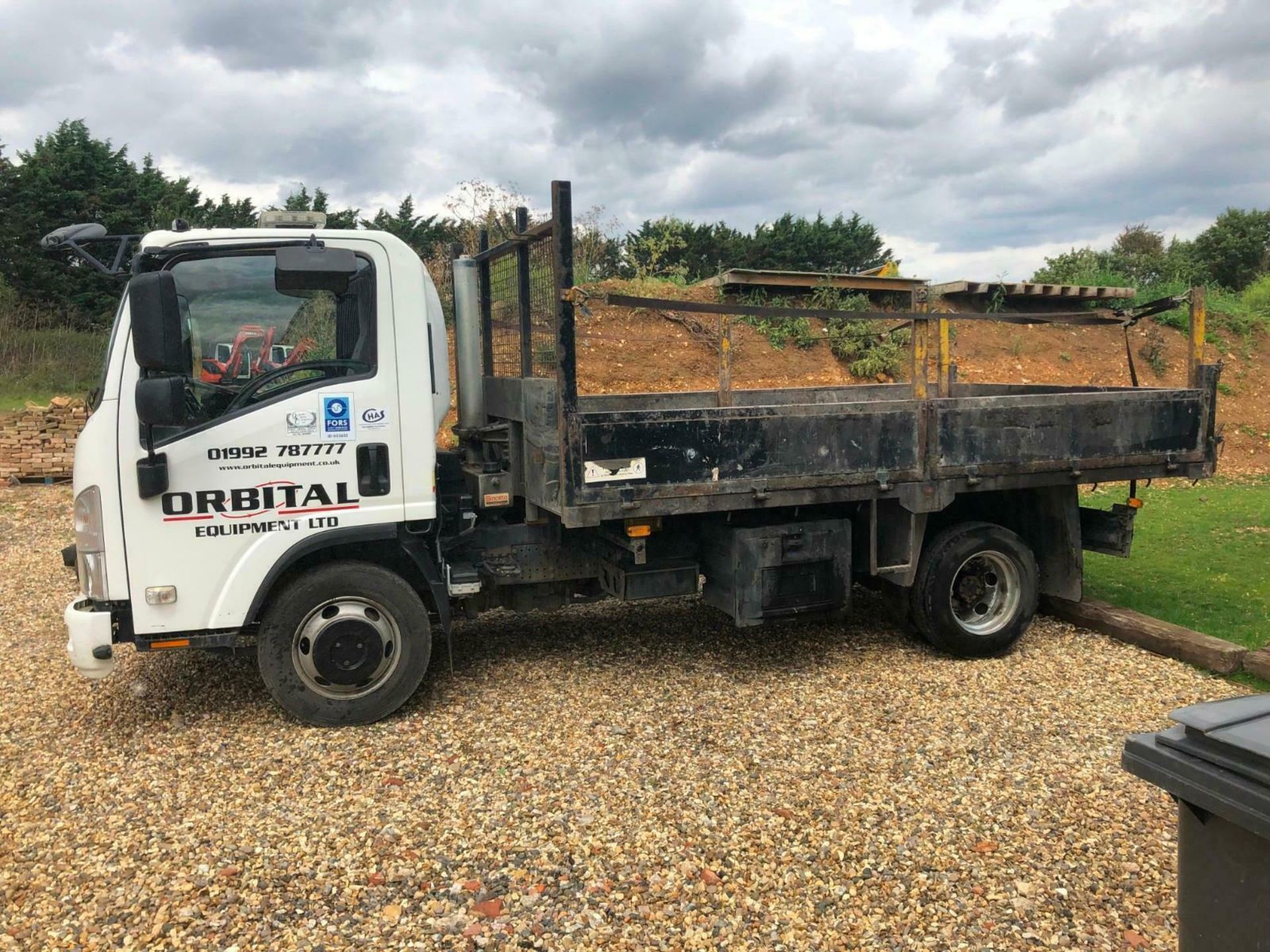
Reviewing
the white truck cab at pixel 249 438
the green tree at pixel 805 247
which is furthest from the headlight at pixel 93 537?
the green tree at pixel 805 247

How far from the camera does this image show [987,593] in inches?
233

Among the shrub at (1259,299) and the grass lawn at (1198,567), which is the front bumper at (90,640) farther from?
the shrub at (1259,299)

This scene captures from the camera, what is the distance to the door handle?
465cm

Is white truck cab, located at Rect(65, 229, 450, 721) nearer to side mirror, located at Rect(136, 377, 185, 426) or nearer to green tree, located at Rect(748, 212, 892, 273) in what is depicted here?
side mirror, located at Rect(136, 377, 185, 426)

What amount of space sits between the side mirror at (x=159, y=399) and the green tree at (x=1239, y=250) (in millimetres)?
38140

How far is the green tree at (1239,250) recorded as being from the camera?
3419 centimetres

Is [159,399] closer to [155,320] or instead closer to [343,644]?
[155,320]

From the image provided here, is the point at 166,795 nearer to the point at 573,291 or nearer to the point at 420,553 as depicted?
the point at 420,553

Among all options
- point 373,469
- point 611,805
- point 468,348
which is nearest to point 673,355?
point 468,348

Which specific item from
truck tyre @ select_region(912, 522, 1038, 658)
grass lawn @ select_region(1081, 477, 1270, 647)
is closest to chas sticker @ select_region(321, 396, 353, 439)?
truck tyre @ select_region(912, 522, 1038, 658)

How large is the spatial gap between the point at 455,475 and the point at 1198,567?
6148mm

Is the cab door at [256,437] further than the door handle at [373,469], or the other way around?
the door handle at [373,469]

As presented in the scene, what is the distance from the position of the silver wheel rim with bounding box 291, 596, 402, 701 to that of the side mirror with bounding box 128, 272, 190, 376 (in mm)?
1421

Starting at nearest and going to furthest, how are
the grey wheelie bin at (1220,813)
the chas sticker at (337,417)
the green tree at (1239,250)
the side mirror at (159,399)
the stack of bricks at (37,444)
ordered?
1. the grey wheelie bin at (1220,813)
2. the side mirror at (159,399)
3. the chas sticker at (337,417)
4. the stack of bricks at (37,444)
5. the green tree at (1239,250)
